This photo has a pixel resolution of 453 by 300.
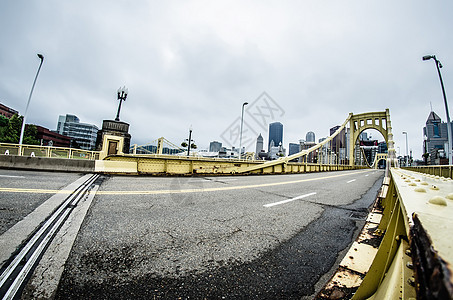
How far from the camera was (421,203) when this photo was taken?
927 mm

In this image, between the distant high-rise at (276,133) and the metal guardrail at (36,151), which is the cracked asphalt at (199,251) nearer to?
the metal guardrail at (36,151)

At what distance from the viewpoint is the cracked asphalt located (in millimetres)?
1436

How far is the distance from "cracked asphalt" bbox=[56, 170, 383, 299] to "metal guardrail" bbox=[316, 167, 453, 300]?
219 millimetres

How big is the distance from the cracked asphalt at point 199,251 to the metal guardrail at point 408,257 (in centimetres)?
22

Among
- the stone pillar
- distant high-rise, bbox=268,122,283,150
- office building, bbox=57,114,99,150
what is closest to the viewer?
the stone pillar

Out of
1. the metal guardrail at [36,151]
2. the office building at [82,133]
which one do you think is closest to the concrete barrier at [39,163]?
the metal guardrail at [36,151]

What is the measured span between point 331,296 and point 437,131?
143965 millimetres

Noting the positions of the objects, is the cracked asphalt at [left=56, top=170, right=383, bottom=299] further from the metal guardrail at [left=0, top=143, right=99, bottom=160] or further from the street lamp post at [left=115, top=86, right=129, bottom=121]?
the street lamp post at [left=115, top=86, right=129, bottom=121]

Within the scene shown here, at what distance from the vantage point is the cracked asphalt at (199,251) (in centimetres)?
144

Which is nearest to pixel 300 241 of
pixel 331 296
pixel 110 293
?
pixel 331 296

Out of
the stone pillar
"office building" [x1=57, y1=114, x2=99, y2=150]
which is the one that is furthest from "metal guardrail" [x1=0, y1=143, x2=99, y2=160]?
"office building" [x1=57, y1=114, x2=99, y2=150]

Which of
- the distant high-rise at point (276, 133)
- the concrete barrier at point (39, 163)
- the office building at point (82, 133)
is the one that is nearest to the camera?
the concrete barrier at point (39, 163)

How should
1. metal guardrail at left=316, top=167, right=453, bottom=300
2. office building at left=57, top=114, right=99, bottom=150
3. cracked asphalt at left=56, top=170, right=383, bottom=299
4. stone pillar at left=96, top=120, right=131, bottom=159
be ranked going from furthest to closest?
office building at left=57, top=114, right=99, bottom=150 → stone pillar at left=96, top=120, right=131, bottom=159 → cracked asphalt at left=56, top=170, right=383, bottom=299 → metal guardrail at left=316, top=167, right=453, bottom=300

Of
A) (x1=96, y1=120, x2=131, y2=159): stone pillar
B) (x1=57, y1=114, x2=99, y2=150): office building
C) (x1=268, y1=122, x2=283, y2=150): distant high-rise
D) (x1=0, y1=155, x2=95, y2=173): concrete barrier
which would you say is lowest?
(x1=0, y1=155, x2=95, y2=173): concrete barrier
